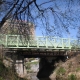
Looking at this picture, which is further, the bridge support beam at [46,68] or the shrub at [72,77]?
the bridge support beam at [46,68]

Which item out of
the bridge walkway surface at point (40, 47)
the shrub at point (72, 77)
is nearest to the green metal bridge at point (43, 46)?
the bridge walkway surface at point (40, 47)

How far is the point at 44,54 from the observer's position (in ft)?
141

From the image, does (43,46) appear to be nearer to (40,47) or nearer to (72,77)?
(40,47)

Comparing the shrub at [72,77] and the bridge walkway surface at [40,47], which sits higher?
the bridge walkway surface at [40,47]

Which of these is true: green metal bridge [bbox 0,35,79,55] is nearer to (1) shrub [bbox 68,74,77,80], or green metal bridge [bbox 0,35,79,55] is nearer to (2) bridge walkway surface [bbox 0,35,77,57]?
(2) bridge walkway surface [bbox 0,35,77,57]

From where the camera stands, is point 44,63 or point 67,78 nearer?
point 67,78

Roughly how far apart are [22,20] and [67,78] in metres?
15.3

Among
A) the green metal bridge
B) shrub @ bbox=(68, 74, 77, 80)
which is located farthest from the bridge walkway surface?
shrub @ bbox=(68, 74, 77, 80)

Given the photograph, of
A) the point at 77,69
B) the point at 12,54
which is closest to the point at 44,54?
the point at 12,54

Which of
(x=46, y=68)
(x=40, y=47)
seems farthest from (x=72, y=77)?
(x=46, y=68)

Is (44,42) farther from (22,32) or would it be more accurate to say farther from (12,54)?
(22,32)

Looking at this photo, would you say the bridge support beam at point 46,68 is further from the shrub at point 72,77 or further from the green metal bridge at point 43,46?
the shrub at point 72,77

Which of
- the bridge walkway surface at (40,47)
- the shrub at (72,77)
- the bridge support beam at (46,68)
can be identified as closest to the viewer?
the shrub at (72,77)

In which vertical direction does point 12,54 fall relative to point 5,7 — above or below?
below
